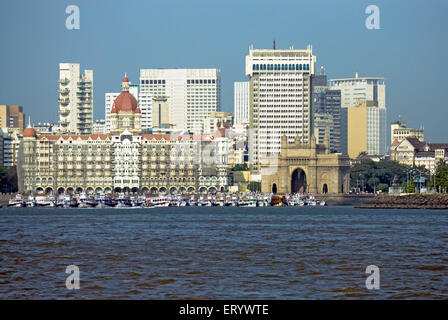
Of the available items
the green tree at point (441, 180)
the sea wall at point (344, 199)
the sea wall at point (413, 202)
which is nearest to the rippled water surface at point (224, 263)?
the sea wall at point (413, 202)

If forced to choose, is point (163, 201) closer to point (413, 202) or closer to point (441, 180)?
point (413, 202)

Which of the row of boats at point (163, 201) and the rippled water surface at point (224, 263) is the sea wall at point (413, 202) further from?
the rippled water surface at point (224, 263)

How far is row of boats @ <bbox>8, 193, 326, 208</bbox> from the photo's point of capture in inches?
6812

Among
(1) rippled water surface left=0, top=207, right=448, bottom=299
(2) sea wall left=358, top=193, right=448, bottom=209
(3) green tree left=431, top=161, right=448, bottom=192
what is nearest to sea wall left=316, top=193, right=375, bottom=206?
(3) green tree left=431, top=161, right=448, bottom=192

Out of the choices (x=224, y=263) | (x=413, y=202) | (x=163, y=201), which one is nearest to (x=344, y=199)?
(x=163, y=201)

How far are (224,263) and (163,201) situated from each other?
132 metres

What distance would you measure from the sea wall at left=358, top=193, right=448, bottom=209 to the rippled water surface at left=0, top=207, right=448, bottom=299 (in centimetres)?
6580

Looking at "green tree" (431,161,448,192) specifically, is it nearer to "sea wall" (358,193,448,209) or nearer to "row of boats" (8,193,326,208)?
"sea wall" (358,193,448,209)

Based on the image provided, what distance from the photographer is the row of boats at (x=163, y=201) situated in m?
173

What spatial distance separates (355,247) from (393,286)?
20.5 meters

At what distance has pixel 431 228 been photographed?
279 feet

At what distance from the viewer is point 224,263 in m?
50.2

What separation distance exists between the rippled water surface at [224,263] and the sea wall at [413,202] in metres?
65.8
